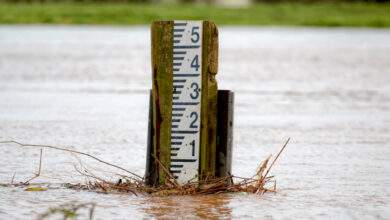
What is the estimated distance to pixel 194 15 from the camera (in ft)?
101

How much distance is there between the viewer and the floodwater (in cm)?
689

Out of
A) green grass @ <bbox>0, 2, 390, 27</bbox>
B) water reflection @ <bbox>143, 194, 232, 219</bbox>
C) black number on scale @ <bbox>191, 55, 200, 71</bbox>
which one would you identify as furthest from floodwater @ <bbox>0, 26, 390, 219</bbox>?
green grass @ <bbox>0, 2, 390, 27</bbox>

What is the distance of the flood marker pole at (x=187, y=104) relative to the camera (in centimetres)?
709

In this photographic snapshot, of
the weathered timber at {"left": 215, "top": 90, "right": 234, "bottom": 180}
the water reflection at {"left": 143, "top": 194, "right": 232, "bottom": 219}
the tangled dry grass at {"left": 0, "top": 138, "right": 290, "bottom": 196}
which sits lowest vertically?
the water reflection at {"left": 143, "top": 194, "right": 232, "bottom": 219}

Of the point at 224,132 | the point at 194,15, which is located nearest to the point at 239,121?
the point at 224,132

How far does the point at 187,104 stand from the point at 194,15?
78.2ft

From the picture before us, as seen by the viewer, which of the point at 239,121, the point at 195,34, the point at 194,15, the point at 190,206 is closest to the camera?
the point at 190,206

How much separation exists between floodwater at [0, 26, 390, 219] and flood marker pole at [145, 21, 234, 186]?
0.79ft

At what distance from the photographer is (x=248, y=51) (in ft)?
69.3

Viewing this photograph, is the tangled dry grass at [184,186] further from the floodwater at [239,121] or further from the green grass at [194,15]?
the green grass at [194,15]

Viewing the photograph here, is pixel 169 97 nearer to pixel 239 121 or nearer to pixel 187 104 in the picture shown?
pixel 187 104

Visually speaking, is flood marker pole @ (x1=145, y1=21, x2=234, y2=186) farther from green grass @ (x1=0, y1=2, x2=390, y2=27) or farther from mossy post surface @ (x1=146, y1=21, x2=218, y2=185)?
green grass @ (x1=0, y1=2, x2=390, y2=27)

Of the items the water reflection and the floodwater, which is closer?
the water reflection

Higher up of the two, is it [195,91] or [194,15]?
[194,15]
